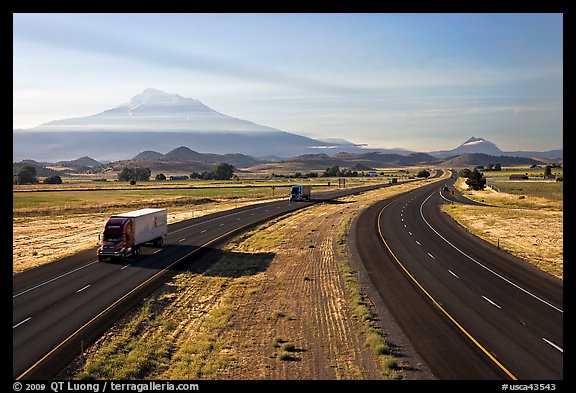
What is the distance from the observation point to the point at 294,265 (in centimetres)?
3956

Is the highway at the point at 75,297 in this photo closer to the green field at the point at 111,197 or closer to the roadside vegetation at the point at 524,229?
the roadside vegetation at the point at 524,229

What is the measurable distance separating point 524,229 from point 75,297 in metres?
53.9

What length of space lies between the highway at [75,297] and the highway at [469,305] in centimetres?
1579

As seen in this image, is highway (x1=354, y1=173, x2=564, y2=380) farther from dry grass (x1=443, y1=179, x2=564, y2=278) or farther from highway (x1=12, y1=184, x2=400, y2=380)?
highway (x1=12, y1=184, x2=400, y2=380)

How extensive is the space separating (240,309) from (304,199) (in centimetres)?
7808

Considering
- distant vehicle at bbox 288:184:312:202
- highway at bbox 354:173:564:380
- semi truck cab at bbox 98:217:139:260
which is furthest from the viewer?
distant vehicle at bbox 288:184:312:202

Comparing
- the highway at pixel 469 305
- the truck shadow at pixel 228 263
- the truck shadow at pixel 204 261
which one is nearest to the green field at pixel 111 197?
the truck shadow at pixel 204 261

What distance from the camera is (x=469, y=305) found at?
26938 mm

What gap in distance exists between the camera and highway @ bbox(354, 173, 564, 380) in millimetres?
18703

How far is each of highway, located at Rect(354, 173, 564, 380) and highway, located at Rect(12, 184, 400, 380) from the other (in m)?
15.8

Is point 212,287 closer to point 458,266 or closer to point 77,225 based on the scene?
point 458,266

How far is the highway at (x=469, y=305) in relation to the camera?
18.7 m

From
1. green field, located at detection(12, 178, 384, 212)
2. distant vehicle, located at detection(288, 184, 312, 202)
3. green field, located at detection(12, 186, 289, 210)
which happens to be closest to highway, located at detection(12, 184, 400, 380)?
distant vehicle, located at detection(288, 184, 312, 202)
